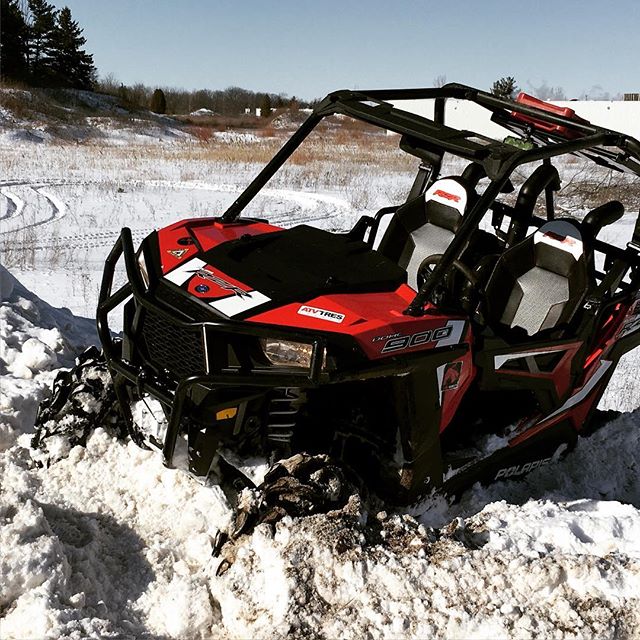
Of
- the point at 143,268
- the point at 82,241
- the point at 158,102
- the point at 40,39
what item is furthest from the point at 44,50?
the point at 143,268

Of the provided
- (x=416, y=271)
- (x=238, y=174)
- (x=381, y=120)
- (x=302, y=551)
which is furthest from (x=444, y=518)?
(x=238, y=174)

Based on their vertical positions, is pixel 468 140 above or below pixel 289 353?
above

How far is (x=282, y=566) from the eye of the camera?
2.69 metres

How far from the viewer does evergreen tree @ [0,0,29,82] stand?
126 feet

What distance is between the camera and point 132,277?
125 inches

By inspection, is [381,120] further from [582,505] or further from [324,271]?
[582,505]

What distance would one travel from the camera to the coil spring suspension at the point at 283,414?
3.09 meters

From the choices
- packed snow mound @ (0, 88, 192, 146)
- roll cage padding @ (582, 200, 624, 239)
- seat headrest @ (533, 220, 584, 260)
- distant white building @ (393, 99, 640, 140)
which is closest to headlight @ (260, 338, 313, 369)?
seat headrest @ (533, 220, 584, 260)

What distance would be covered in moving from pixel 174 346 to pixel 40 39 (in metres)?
A: 43.4

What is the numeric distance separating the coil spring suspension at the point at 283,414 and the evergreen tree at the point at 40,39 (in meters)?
42.4

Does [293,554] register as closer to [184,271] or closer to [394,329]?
[394,329]

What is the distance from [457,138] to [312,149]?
21.3 meters

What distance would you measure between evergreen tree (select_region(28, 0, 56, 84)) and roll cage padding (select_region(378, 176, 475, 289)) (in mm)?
40923

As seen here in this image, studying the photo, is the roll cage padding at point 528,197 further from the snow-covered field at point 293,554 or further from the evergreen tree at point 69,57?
the evergreen tree at point 69,57
